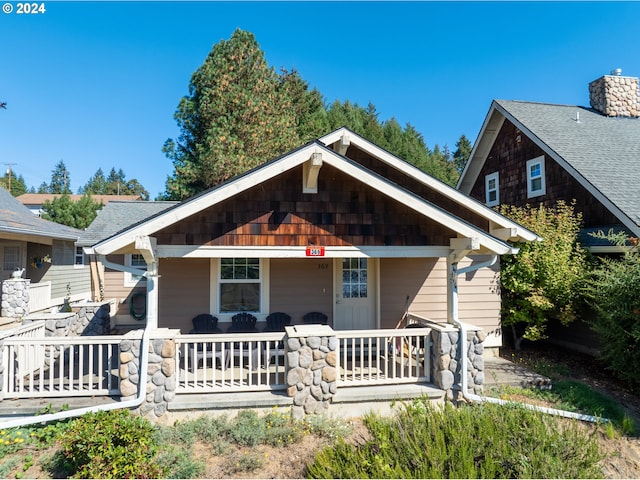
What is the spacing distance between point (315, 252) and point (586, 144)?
10069 mm

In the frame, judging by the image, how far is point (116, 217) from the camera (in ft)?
39.8

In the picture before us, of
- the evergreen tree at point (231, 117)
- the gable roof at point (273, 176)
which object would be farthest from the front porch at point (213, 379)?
the evergreen tree at point (231, 117)

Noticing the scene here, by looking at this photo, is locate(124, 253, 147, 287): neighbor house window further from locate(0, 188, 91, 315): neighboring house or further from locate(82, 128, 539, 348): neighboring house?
locate(0, 188, 91, 315): neighboring house

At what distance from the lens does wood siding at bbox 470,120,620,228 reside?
9414 millimetres

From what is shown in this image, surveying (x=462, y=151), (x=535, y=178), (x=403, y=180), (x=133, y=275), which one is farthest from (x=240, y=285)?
(x=462, y=151)

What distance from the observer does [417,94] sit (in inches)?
1067

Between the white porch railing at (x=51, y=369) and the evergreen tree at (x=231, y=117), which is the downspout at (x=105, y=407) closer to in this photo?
the white porch railing at (x=51, y=369)

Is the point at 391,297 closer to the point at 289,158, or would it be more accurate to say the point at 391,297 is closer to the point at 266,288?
the point at 266,288

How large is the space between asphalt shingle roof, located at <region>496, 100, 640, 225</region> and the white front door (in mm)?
5714

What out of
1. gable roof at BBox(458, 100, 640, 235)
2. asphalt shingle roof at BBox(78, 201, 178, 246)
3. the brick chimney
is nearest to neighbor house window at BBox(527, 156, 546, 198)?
gable roof at BBox(458, 100, 640, 235)

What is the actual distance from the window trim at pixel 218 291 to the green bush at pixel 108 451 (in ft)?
12.2

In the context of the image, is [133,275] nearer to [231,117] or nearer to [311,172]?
[311,172]

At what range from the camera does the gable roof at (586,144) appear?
8758 mm

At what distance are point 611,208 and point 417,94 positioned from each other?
2136cm
